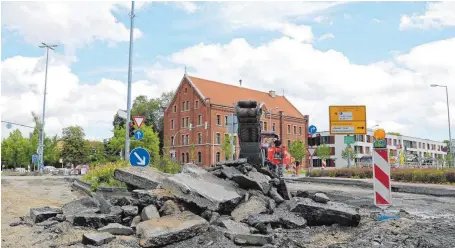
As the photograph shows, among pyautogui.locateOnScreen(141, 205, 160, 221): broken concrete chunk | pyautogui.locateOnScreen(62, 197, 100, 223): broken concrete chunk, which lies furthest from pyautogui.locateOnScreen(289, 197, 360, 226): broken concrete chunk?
pyautogui.locateOnScreen(62, 197, 100, 223): broken concrete chunk

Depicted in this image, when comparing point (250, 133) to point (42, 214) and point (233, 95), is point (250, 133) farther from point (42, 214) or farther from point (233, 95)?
point (233, 95)

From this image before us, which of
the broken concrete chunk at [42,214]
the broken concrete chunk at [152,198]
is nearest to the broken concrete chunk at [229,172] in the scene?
the broken concrete chunk at [152,198]

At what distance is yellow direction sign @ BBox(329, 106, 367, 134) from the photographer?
111 feet

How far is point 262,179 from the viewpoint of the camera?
955cm

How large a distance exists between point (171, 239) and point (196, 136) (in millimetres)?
68246

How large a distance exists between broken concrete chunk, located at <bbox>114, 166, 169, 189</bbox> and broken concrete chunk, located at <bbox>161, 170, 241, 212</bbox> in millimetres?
641

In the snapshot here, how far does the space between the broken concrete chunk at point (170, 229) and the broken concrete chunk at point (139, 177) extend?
206 centimetres

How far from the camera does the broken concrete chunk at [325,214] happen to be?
7.41 m

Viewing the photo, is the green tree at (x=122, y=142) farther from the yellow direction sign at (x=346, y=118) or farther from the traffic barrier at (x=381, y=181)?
the traffic barrier at (x=381, y=181)

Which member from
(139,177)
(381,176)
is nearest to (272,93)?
(139,177)

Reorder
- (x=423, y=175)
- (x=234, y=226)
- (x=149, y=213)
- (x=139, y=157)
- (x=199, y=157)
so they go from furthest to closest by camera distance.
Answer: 1. (x=199, y=157)
2. (x=423, y=175)
3. (x=139, y=157)
4. (x=149, y=213)
5. (x=234, y=226)

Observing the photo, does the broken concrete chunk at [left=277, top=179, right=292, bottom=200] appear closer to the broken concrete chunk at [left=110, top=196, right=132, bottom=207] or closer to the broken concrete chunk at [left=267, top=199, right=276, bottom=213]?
the broken concrete chunk at [left=267, top=199, right=276, bottom=213]

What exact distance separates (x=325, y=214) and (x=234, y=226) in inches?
68.0

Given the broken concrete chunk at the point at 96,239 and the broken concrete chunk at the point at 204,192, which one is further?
the broken concrete chunk at the point at 204,192
